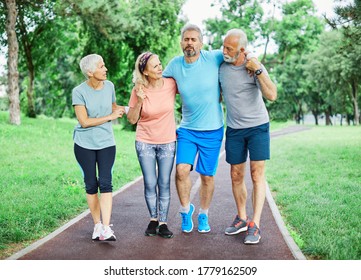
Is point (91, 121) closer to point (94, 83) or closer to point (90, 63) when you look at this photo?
point (94, 83)

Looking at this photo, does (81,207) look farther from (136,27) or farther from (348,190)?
(136,27)

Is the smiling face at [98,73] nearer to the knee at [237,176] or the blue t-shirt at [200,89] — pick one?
the blue t-shirt at [200,89]

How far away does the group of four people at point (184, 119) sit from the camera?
5566 millimetres

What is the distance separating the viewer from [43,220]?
6707mm

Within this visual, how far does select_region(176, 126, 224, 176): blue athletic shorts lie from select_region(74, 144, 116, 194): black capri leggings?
83 cm

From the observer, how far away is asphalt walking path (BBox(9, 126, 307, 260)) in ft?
16.6

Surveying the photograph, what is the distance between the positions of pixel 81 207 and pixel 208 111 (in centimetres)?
316

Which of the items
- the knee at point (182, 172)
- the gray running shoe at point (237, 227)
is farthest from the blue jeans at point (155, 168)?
the gray running shoe at point (237, 227)

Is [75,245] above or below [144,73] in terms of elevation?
below

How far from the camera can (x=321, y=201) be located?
7953 millimetres

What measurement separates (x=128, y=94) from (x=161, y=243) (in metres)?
25.8

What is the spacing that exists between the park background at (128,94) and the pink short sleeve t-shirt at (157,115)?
1.89 m

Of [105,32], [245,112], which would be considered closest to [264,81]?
[245,112]

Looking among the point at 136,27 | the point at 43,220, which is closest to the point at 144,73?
the point at 43,220
